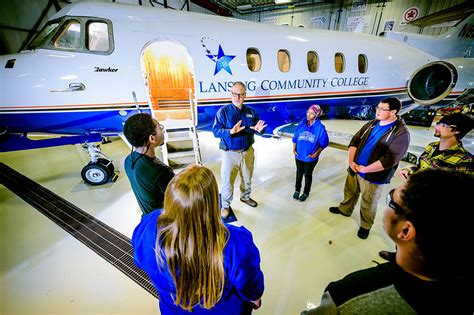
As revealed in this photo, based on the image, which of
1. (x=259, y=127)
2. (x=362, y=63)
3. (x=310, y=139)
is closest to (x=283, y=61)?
(x=362, y=63)

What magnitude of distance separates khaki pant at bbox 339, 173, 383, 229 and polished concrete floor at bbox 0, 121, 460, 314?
26 centimetres

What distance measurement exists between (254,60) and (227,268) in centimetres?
507

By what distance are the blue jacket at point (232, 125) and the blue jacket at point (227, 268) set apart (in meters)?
1.92

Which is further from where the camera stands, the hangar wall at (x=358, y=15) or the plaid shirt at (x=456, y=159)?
the hangar wall at (x=358, y=15)

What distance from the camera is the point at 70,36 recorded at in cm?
353

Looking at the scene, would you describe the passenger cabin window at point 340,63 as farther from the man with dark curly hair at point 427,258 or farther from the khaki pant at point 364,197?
the man with dark curly hair at point 427,258

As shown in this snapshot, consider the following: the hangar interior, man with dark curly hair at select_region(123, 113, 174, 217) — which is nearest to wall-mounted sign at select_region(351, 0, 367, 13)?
the hangar interior

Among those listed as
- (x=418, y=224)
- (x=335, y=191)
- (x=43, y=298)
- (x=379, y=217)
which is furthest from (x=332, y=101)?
(x=43, y=298)

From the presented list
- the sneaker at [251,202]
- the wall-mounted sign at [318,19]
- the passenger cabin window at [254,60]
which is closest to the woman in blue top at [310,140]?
the sneaker at [251,202]

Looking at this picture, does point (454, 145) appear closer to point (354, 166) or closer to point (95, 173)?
point (354, 166)

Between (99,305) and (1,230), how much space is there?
7.61ft

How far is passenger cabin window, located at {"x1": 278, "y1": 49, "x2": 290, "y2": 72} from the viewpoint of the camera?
16.6ft

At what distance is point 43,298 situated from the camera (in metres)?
2.12

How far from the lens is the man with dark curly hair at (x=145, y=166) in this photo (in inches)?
58.6
